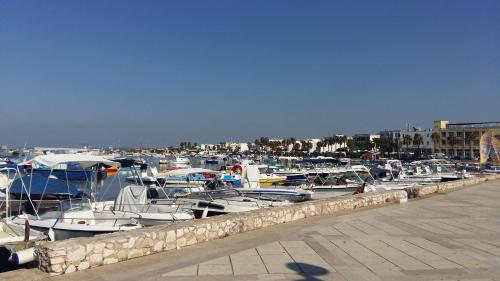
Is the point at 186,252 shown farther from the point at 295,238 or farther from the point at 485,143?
the point at 485,143


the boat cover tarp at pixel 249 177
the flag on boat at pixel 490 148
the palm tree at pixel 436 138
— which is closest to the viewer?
the boat cover tarp at pixel 249 177

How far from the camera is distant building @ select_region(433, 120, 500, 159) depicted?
10131 centimetres

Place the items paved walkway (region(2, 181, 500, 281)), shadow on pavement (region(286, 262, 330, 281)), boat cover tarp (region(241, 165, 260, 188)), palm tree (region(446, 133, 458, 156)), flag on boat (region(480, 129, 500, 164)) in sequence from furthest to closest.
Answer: palm tree (region(446, 133, 458, 156)) → flag on boat (region(480, 129, 500, 164)) → boat cover tarp (region(241, 165, 260, 188)) → paved walkway (region(2, 181, 500, 281)) → shadow on pavement (region(286, 262, 330, 281))

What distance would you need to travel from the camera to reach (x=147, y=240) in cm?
823

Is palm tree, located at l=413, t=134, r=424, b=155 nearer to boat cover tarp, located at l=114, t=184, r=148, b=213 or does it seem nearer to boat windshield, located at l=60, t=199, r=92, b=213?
boat cover tarp, located at l=114, t=184, r=148, b=213

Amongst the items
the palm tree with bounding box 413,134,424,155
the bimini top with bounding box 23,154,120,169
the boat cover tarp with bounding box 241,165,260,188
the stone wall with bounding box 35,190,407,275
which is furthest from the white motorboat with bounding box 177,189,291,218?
the palm tree with bounding box 413,134,424,155

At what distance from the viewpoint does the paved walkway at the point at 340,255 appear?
6973 mm

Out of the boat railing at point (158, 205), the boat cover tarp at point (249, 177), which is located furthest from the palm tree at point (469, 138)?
the boat railing at point (158, 205)

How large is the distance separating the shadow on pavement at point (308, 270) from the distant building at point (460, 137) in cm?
10197

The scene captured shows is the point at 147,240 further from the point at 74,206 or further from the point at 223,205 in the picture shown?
the point at 223,205

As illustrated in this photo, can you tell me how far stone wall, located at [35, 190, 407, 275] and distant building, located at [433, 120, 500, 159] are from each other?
324 feet

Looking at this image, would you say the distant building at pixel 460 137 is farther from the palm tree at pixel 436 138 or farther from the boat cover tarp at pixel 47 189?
the boat cover tarp at pixel 47 189

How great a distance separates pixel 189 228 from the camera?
9148mm

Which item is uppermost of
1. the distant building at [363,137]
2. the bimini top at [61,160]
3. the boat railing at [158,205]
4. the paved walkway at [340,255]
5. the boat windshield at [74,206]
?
the distant building at [363,137]
